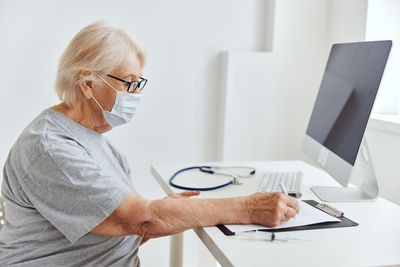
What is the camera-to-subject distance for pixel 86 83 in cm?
129

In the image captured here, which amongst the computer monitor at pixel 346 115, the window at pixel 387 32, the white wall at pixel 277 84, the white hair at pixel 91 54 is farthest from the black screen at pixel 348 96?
the white wall at pixel 277 84

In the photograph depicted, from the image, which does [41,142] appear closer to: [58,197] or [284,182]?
[58,197]

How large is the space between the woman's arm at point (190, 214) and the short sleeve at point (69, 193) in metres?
0.06

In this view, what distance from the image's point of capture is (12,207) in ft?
4.09

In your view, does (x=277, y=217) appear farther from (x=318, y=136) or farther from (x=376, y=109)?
(x=376, y=109)

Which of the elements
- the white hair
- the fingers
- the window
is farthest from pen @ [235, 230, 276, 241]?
the window

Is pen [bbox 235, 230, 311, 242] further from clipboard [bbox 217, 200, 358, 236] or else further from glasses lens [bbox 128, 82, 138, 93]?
glasses lens [bbox 128, 82, 138, 93]

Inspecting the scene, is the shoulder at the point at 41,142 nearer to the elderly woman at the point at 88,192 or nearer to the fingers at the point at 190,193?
the elderly woman at the point at 88,192

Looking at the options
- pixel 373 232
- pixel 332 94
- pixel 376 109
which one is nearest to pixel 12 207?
pixel 373 232

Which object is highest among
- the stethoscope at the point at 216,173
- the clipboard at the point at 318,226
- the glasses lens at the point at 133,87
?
the glasses lens at the point at 133,87

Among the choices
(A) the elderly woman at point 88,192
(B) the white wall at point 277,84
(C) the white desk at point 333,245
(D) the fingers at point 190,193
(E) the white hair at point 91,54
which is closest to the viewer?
(C) the white desk at point 333,245

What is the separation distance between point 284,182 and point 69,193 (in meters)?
0.79

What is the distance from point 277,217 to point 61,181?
0.54m

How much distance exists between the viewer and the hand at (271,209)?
46.7 inches
